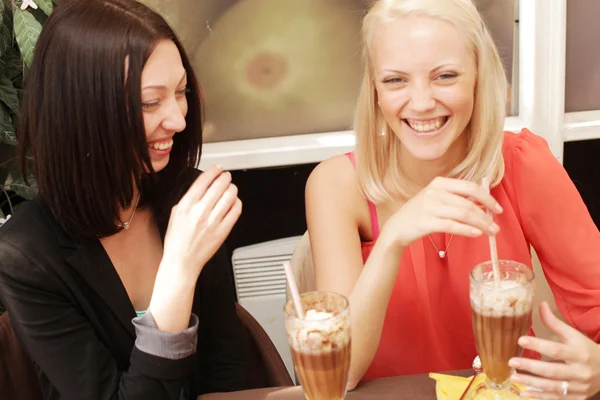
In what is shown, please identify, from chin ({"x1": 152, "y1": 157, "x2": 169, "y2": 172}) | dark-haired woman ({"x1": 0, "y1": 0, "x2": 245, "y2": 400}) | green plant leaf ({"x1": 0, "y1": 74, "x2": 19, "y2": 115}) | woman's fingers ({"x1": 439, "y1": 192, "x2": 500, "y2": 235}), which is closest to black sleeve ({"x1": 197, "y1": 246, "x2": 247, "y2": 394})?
dark-haired woman ({"x1": 0, "y1": 0, "x2": 245, "y2": 400})

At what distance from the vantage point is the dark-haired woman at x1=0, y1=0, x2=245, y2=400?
130 cm

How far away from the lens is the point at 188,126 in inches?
62.7

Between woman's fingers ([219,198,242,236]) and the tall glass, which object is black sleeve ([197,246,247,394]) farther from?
the tall glass

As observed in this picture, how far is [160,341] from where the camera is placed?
4.27 ft

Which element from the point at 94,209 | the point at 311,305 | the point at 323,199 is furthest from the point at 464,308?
the point at 94,209

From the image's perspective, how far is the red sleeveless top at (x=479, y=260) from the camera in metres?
1.58

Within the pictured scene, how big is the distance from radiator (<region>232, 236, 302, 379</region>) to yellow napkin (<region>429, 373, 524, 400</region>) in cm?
133

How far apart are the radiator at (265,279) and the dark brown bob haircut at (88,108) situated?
1112mm

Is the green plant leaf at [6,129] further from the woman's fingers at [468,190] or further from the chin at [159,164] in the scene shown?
the woman's fingers at [468,190]

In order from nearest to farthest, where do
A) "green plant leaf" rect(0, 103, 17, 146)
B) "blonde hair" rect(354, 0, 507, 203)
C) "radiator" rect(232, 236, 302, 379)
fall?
1. "blonde hair" rect(354, 0, 507, 203)
2. "green plant leaf" rect(0, 103, 17, 146)
3. "radiator" rect(232, 236, 302, 379)

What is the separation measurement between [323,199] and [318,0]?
3.32 feet

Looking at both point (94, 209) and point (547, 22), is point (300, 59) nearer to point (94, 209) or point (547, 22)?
point (547, 22)

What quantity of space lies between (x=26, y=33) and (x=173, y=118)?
0.71 meters

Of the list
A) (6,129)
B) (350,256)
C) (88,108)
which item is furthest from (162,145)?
(6,129)
